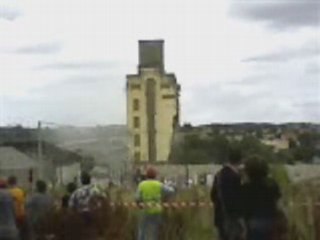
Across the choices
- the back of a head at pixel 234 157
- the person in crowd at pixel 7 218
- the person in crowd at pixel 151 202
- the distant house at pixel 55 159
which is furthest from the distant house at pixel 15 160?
the back of a head at pixel 234 157

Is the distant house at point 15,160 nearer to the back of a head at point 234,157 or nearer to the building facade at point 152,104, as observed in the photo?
the building facade at point 152,104

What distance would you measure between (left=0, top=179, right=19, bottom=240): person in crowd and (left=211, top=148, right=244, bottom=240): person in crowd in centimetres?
233

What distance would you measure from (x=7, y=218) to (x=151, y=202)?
324 cm

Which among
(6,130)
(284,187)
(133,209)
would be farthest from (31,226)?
(6,130)

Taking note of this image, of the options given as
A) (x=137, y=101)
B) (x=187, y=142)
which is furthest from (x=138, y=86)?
(x=187, y=142)

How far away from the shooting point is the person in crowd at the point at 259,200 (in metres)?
11.6

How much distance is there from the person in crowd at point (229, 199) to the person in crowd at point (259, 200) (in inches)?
4.7

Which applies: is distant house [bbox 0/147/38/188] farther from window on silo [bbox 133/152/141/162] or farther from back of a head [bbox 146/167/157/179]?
back of a head [bbox 146/167/157/179]

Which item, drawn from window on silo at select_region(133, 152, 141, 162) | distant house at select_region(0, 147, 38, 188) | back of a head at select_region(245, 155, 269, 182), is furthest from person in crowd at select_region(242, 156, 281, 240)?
window on silo at select_region(133, 152, 141, 162)

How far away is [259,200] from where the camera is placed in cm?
1175

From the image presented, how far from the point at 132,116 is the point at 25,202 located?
55.8 meters

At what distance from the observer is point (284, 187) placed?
1537cm

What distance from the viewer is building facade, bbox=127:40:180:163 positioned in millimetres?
69500

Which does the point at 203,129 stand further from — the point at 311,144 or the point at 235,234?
the point at 235,234
